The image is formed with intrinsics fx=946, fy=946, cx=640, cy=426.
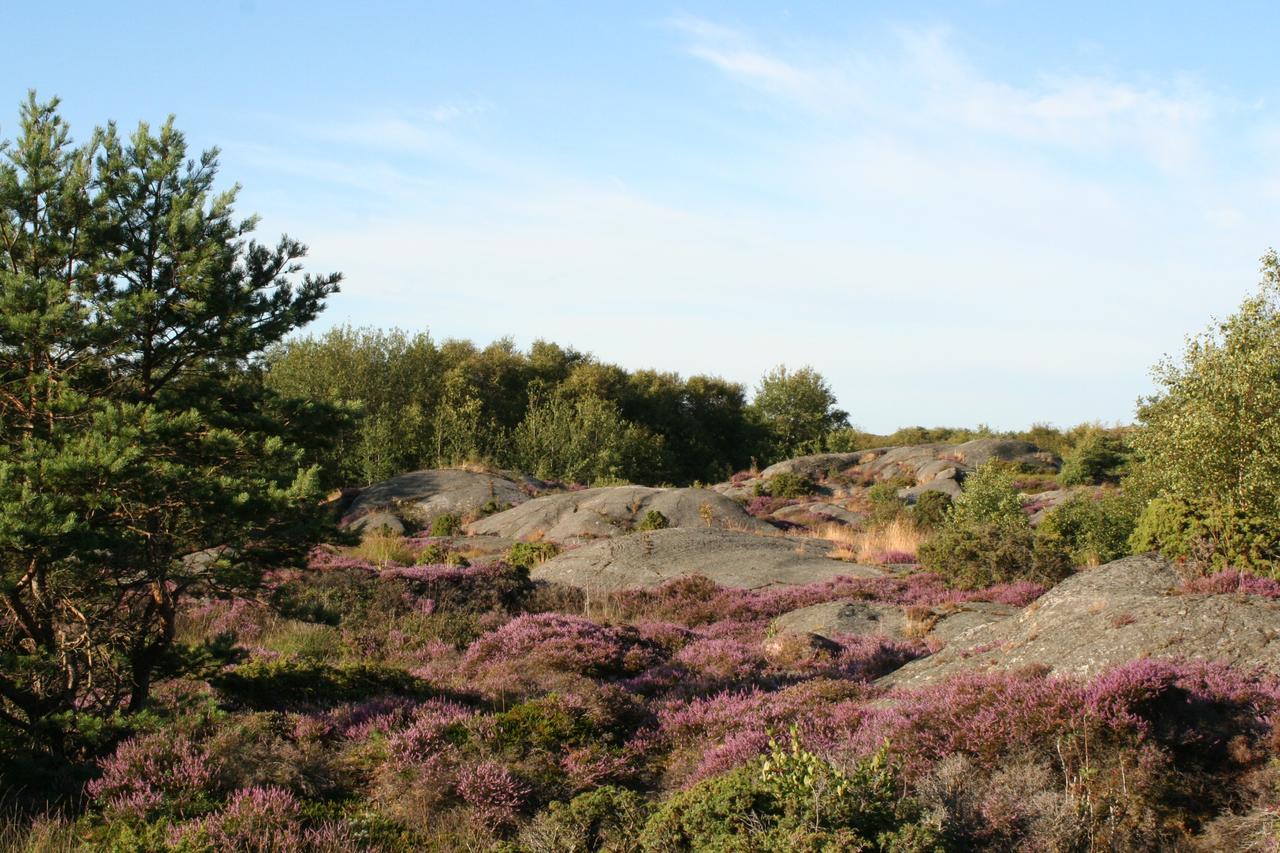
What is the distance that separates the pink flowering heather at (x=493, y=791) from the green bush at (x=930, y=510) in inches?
861

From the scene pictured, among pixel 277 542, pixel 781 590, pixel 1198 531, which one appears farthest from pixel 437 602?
pixel 1198 531

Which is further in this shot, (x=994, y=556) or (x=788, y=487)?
(x=788, y=487)

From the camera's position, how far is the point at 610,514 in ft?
85.9

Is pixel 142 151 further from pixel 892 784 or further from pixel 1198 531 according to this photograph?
pixel 1198 531

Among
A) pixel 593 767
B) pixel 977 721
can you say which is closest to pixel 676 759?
pixel 593 767

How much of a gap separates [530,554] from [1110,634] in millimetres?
14138

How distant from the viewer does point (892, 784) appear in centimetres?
536

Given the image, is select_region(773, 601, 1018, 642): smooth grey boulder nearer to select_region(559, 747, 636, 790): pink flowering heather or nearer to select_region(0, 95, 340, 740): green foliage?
select_region(559, 747, 636, 790): pink flowering heather

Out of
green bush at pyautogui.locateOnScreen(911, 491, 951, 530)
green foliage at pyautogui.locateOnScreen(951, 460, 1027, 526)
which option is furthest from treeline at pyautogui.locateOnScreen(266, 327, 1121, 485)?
green foliage at pyautogui.locateOnScreen(951, 460, 1027, 526)

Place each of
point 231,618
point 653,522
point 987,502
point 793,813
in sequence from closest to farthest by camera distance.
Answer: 1. point 793,813
2. point 231,618
3. point 987,502
4. point 653,522

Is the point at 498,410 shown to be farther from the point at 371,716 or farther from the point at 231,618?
the point at 371,716

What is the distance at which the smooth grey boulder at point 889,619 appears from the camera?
40.6 feet

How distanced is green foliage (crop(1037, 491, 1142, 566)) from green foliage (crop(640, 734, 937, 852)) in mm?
13923

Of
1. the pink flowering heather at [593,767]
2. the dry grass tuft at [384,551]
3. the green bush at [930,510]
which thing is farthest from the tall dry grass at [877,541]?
the pink flowering heather at [593,767]
